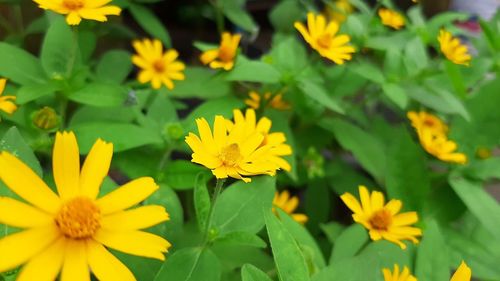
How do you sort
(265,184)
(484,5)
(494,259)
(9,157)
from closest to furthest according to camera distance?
(9,157)
(265,184)
(494,259)
(484,5)

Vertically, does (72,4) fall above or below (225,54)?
above

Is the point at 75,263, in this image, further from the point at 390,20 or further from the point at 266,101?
the point at 390,20

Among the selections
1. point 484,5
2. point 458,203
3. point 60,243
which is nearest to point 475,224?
point 458,203

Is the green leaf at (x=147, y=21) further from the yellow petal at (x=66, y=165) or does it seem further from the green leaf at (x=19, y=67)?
the yellow petal at (x=66, y=165)

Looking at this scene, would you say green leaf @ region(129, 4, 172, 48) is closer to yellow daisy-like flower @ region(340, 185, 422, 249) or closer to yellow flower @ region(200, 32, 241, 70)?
yellow flower @ region(200, 32, 241, 70)

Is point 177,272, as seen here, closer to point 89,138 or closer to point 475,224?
point 89,138

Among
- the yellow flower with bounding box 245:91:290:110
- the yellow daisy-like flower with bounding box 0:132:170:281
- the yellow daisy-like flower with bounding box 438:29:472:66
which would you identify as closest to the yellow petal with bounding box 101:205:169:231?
the yellow daisy-like flower with bounding box 0:132:170:281

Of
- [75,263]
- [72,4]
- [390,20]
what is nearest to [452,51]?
[390,20]
